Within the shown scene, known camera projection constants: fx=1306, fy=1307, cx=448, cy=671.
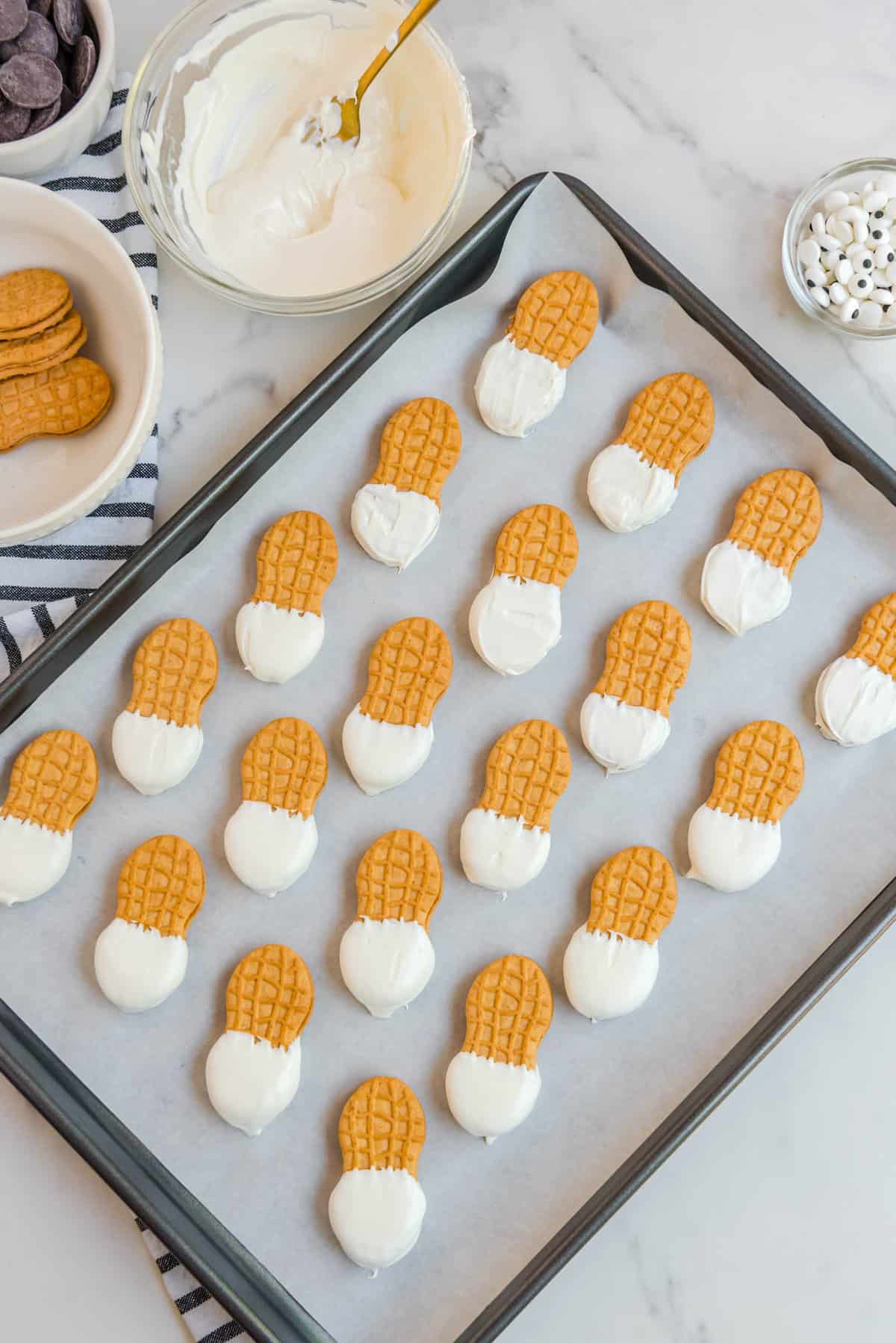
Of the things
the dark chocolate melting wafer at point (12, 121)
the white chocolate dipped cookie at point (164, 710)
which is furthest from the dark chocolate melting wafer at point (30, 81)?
the white chocolate dipped cookie at point (164, 710)

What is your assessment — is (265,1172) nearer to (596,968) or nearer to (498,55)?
(596,968)

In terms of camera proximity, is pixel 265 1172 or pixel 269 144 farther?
pixel 269 144

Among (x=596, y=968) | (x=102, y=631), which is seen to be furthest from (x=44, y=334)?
(x=596, y=968)

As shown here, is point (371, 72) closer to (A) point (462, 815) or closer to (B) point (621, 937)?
(A) point (462, 815)

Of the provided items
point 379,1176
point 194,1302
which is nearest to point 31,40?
point 379,1176

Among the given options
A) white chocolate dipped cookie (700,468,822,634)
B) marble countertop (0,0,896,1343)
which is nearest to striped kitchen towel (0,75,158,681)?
marble countertop (0,0,896,1343)

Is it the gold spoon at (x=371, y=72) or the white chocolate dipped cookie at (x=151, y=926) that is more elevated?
the gold spoon at (x=371, y=72)

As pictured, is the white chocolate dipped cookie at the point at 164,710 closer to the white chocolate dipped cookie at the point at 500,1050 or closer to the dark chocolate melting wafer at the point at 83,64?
A: the white chocolate dipped cookie at the point at 500,1050
